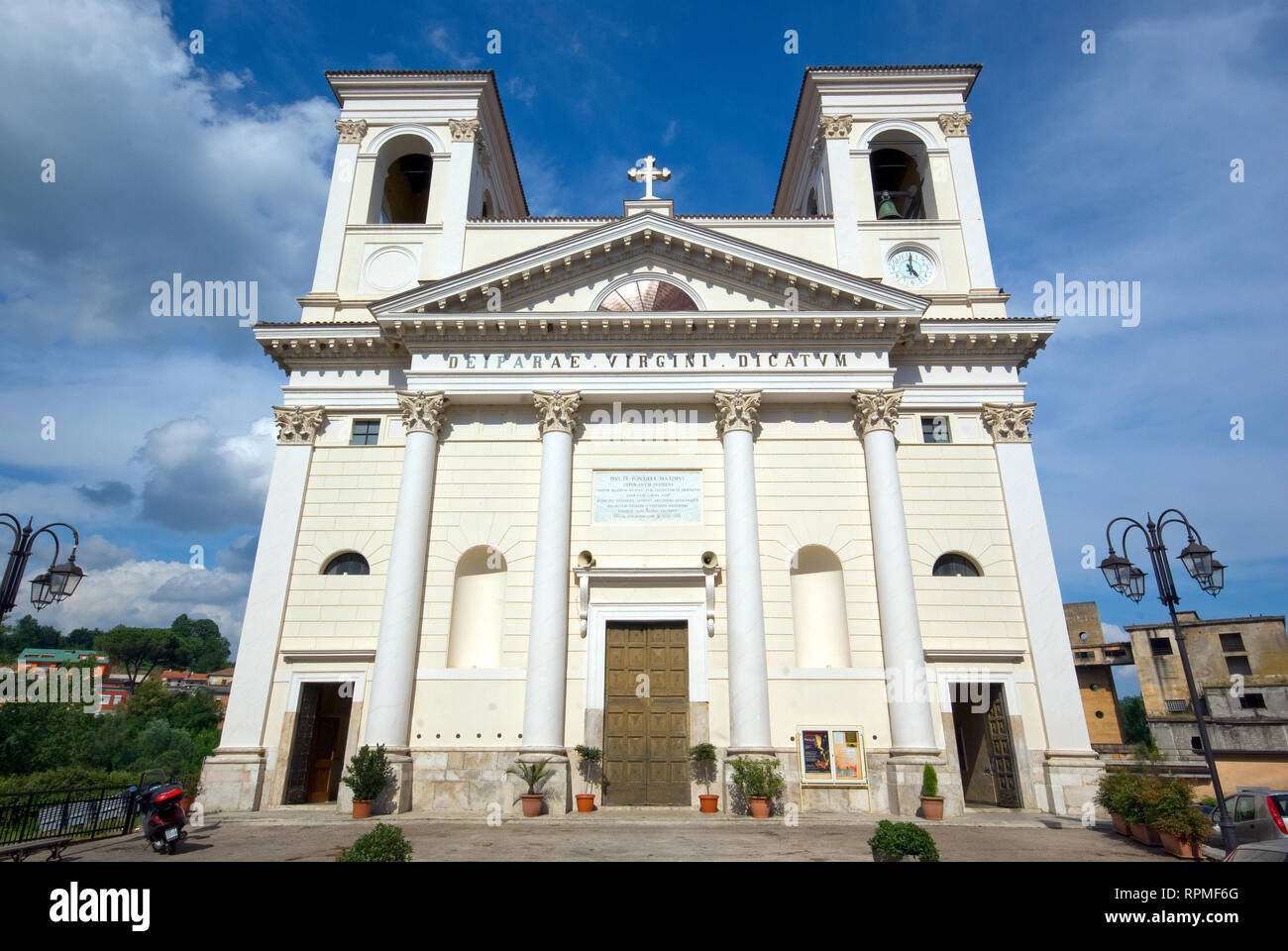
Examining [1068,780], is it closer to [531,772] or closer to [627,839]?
[627,839]

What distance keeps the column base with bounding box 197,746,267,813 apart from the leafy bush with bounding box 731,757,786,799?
11727 millimetres

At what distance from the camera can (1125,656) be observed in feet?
172

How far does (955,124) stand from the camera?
26.3 metres

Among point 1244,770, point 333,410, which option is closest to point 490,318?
point 333,410

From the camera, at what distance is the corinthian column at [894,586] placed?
1798 centimetres

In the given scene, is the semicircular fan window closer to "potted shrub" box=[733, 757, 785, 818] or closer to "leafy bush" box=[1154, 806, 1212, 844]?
"potted shrub" box=[733, 757, 785, 818]

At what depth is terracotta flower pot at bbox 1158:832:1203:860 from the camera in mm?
12016

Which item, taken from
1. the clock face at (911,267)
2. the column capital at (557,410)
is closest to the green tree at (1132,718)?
the clock face at (911,267)

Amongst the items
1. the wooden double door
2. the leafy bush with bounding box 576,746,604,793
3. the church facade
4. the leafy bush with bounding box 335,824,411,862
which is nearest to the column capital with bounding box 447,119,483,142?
the church facade

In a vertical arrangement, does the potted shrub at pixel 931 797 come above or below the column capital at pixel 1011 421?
below

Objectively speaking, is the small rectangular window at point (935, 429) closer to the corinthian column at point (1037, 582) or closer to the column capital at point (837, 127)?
the corinthian column at point (1037, 582)

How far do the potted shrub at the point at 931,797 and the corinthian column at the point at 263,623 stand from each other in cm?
1599
